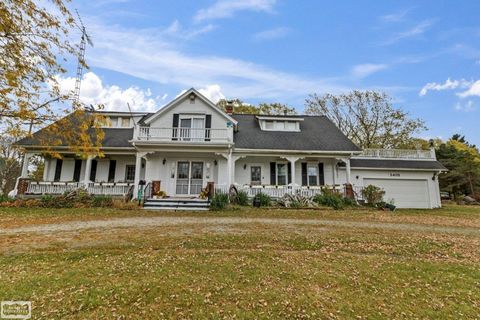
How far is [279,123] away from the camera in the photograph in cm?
Result: 1830

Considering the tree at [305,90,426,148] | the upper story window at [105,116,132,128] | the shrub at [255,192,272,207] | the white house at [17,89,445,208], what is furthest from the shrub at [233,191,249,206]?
the tree at [305,90,426,148]

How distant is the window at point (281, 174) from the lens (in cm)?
1614

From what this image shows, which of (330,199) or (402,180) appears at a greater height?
(402,180)

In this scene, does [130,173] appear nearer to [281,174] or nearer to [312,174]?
[281,174]

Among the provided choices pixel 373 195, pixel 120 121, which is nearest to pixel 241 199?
pixel 373 195

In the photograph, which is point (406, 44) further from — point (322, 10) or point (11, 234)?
point (11, 234)

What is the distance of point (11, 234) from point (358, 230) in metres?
10.8

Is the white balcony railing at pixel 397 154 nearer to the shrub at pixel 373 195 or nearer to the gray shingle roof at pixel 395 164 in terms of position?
the gray shingle roof at pixel 395 164

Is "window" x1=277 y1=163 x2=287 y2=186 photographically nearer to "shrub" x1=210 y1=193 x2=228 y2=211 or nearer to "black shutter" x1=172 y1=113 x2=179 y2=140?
"shrub" x1=210 y1=193 x2=228 y2=211

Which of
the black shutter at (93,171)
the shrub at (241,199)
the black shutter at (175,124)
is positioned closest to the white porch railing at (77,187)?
the black shutter at (93,171)

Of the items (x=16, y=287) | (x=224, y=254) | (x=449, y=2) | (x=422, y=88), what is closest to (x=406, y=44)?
(x=449, y=2)

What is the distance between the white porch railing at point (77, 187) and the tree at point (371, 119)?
2556 cm

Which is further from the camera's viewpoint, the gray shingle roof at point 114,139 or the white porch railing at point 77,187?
the gray shingle roof at point 114,139

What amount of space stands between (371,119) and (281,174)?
18619 millimetres
